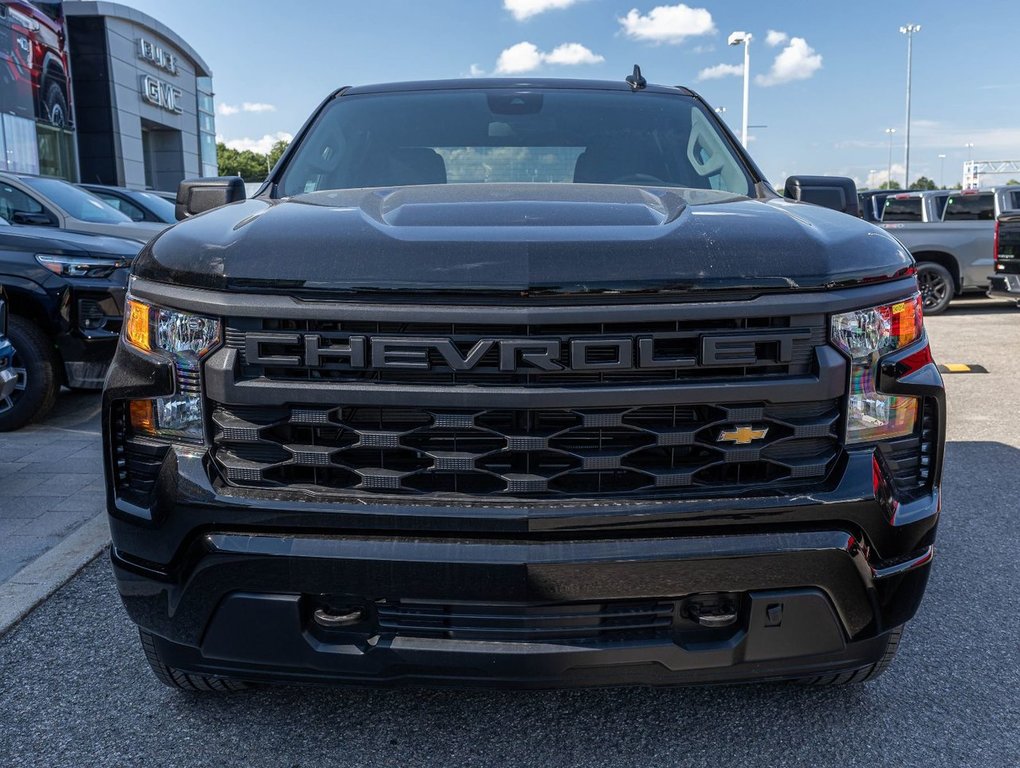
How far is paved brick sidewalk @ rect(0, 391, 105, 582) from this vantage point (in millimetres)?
3754

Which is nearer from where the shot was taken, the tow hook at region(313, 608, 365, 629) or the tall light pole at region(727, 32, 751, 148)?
the tow hook at region(313, 608, 365, 629)

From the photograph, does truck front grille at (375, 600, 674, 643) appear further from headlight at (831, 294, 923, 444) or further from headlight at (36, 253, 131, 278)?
headlight at (36, 253, 131, 278)

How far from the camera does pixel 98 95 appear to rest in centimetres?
3127

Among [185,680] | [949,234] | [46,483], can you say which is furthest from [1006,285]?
[185,680]

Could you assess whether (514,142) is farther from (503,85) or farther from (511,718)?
→ (511,718)

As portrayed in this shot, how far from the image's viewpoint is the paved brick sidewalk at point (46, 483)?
12.3ft

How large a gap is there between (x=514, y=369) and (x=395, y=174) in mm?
1549

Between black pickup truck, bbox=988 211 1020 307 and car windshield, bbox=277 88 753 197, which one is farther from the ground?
car windshield, bbox=277 88 753 197

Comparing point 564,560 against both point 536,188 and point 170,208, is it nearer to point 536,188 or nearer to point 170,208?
point 536,188

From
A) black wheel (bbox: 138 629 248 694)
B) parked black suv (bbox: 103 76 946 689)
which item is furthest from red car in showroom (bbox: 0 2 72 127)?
parked black suv (bbox: 103 76 946 689)

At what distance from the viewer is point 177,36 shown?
36312mm

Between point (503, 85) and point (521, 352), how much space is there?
209 cm

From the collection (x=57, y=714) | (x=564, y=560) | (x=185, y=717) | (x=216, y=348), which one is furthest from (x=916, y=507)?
(x=57, y=714)

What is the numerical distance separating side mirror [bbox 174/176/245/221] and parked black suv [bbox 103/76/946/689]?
43.2 inches
